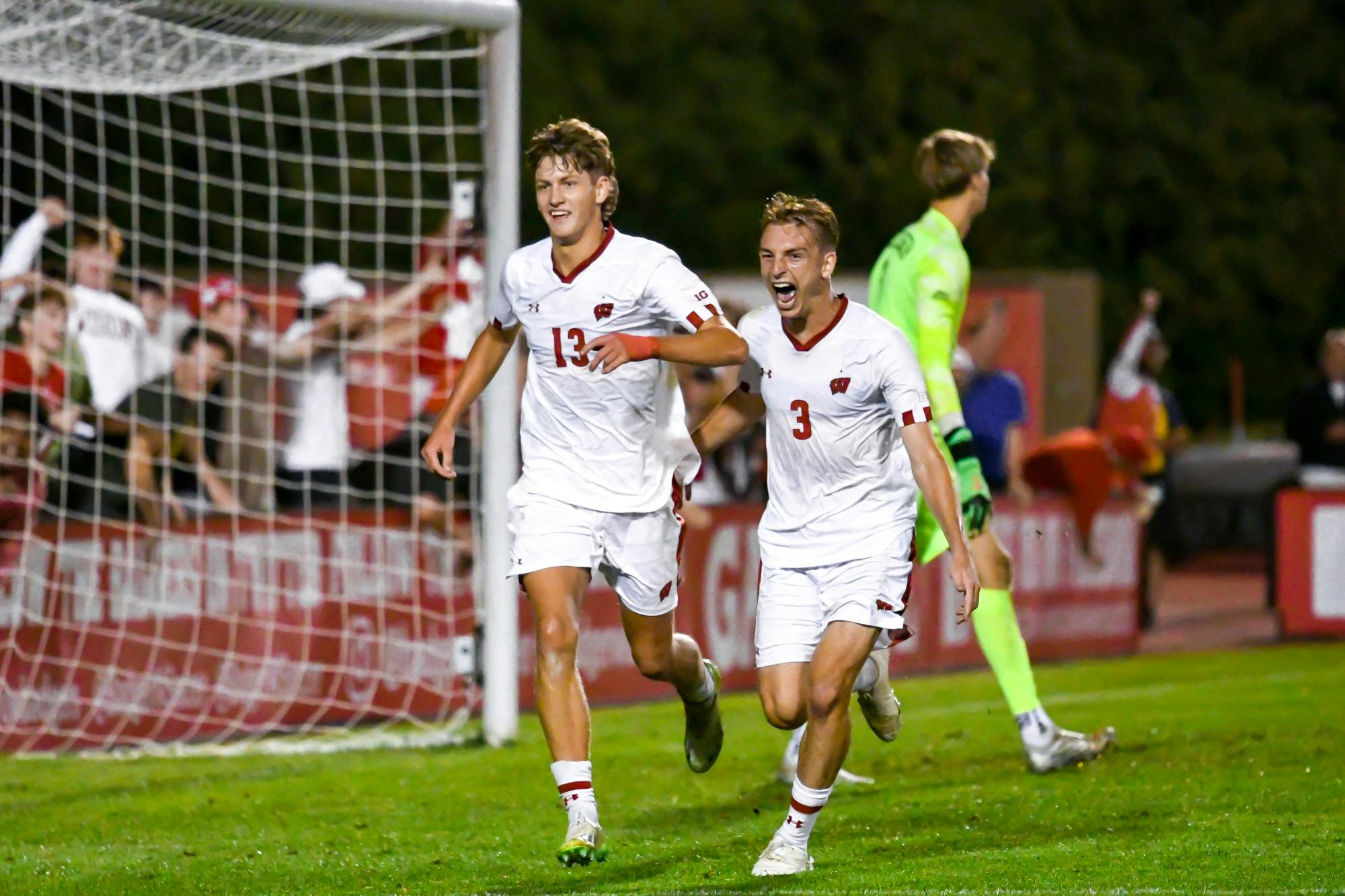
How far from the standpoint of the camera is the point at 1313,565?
45.1 ft

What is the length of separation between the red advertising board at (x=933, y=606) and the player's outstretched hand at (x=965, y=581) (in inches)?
180

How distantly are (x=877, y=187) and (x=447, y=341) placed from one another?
56.9 feet

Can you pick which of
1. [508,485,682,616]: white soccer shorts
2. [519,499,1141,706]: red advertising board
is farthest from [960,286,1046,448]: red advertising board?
[508,485,682,616]: white soccer shorts

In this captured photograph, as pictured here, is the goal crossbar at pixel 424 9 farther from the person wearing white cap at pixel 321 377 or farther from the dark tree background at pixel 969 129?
the dark tree background at pixel 969 129

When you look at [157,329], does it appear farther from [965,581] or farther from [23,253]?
[965,581]

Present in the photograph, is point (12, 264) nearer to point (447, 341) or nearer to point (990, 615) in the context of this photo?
point (447, 341)

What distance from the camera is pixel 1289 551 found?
1379 cm

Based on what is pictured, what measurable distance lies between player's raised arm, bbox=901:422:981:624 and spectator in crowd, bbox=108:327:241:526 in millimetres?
4759

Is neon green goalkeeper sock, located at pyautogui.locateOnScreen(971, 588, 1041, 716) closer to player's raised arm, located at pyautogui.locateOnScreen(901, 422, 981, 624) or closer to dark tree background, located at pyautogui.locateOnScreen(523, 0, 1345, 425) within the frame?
player's raised arm, located at pyautogui.locateOnScreen(901, 422, 981, 624)

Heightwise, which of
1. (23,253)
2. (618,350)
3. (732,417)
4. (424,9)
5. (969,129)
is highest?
(969,129)

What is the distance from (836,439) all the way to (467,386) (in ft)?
4.12

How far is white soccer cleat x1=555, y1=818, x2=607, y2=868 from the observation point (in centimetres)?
587

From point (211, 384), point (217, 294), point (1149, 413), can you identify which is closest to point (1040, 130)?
point (1149, 413)

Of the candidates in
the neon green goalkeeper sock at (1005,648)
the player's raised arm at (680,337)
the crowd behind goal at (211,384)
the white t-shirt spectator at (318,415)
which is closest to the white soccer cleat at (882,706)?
the neon green goalkeeper sock at (1005,648)
